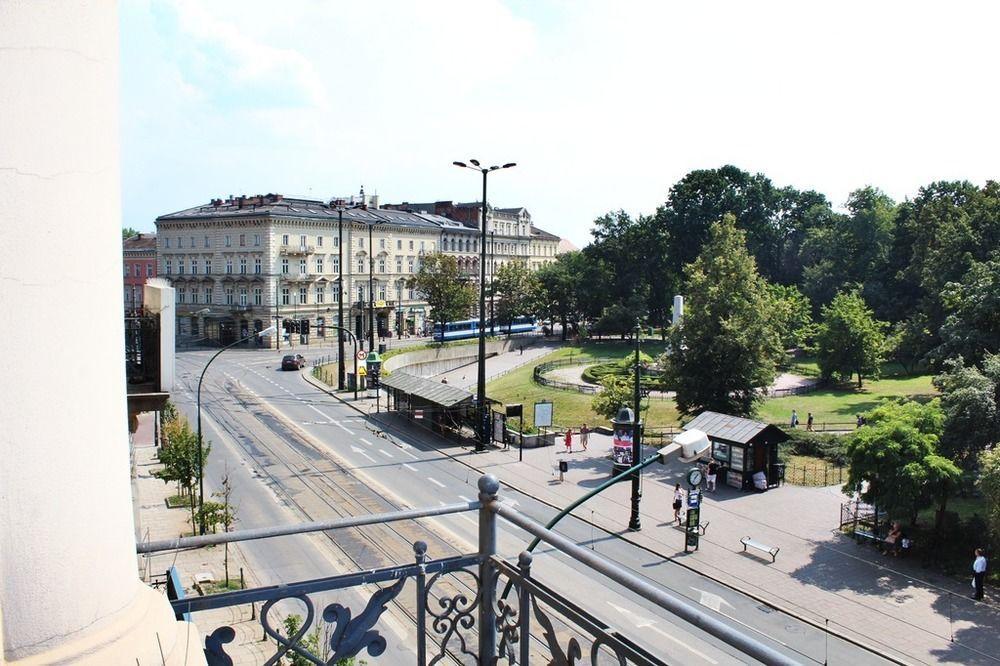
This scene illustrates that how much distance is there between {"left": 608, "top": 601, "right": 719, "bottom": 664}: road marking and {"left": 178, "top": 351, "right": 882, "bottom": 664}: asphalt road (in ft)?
0.10

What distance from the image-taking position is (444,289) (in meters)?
76.6

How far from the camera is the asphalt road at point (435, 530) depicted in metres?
17.5

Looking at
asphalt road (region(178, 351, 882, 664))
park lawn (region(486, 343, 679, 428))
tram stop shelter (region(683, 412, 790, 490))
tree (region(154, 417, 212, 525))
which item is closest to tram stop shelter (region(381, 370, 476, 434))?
asphalt road (region(178, 351, 882, 664))

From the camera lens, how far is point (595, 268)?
81.3 meters

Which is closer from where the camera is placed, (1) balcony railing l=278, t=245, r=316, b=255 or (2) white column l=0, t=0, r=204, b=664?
(2) white column l=0, t=0, r=204, b=664

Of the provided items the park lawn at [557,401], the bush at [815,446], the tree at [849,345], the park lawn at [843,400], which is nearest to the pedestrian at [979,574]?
the bush at [815,446]

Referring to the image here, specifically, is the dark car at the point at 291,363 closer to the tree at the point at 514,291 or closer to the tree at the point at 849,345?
the tree at the point at 514,291

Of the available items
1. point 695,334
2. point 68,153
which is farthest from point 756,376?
point 68,153

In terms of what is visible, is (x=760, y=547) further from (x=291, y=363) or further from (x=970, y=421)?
(x=291, y=363)

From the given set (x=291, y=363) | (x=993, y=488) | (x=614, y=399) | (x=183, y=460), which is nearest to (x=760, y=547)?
(x=993, y=488)

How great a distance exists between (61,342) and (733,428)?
96.3ft

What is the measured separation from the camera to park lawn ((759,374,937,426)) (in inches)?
1705

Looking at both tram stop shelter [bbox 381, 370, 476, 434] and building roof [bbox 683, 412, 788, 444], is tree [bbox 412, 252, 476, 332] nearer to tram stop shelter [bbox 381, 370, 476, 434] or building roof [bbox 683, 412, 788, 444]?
tram stop shelter [bbox 381, 370, 476, 434]

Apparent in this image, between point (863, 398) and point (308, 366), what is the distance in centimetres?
3956
